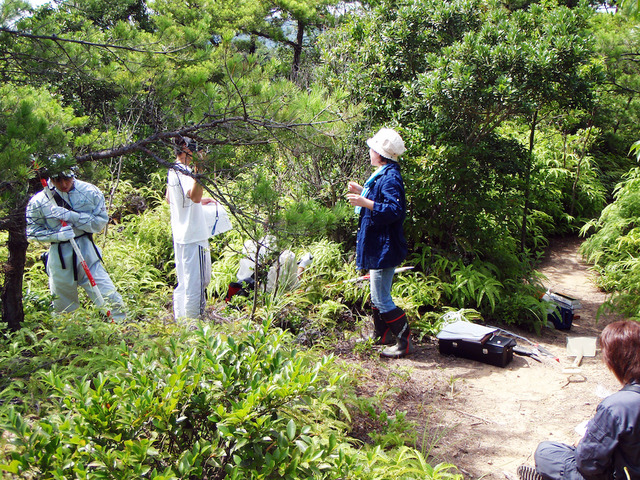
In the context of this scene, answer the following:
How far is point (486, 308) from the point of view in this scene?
19.6ft

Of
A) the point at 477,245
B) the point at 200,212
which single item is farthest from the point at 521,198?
the point at 200,212

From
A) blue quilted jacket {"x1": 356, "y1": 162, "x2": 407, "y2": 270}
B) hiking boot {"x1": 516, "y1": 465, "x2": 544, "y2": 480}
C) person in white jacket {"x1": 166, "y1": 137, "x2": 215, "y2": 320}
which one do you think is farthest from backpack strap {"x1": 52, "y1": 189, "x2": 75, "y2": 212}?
hiking boot {"x1": 516, "y1": 465, "x2": 544, "y2": 480}

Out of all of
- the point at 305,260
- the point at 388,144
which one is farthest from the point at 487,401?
the point at 305,260

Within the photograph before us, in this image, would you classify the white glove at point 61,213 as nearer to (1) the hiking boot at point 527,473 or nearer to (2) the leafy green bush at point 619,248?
(1) the hiking boot at point 527,473

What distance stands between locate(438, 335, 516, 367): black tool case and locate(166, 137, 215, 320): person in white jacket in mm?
2306

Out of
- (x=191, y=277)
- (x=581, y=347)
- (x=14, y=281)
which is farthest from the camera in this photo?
(x=581, y=347)

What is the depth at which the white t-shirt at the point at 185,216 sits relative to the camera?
14.7 feet

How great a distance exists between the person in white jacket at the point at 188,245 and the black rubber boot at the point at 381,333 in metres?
1.63

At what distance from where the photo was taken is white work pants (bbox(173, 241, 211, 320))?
4.62 metres

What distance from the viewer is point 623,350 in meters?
2.47

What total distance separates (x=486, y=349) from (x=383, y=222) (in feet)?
5.02

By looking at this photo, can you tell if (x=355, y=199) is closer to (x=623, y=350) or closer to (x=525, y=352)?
(x=525, y=352)

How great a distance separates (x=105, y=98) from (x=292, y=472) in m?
5.02

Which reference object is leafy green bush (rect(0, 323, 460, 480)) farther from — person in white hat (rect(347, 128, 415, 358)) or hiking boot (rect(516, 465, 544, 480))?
person in white hat (rect(347, 128, 415, 358))
